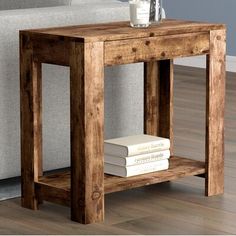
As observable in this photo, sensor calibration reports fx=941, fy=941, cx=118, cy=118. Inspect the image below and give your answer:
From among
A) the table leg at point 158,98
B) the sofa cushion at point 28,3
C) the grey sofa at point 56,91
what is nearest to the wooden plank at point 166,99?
the table leg at point 158,98

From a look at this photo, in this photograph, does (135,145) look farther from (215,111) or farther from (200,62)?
(200,62)

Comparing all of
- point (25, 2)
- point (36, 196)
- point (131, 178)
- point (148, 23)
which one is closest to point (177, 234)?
point (131, 178)

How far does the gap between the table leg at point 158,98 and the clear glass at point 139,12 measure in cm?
32

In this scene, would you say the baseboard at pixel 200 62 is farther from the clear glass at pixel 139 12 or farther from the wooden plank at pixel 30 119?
the wooden plank at pixel 30 119

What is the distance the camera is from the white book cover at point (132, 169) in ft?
9.84

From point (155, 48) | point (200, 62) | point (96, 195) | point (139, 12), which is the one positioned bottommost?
point (200, 62)

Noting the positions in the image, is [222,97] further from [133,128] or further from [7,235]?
[7,235]

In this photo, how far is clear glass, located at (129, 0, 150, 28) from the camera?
9.72 feet

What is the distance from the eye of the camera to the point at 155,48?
2936 millimetres

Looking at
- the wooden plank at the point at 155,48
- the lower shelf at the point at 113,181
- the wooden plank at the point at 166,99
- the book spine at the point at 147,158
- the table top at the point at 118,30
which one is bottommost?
the lower shelf at the point at 113,181

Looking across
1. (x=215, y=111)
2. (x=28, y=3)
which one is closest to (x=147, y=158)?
(x=215, y=111)

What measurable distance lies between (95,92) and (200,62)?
3.31m

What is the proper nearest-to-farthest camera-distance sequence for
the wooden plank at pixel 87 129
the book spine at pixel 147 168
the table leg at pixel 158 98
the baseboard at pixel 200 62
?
the wooden plank at pixel 87 129 < the book spine at pixel 147 168 < the table leg at pixel 158 98 < the baseboard at pixel 200 62

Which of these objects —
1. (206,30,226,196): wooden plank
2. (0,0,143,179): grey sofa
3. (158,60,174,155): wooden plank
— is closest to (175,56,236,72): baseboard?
(0,0,143,179): grey sofa
